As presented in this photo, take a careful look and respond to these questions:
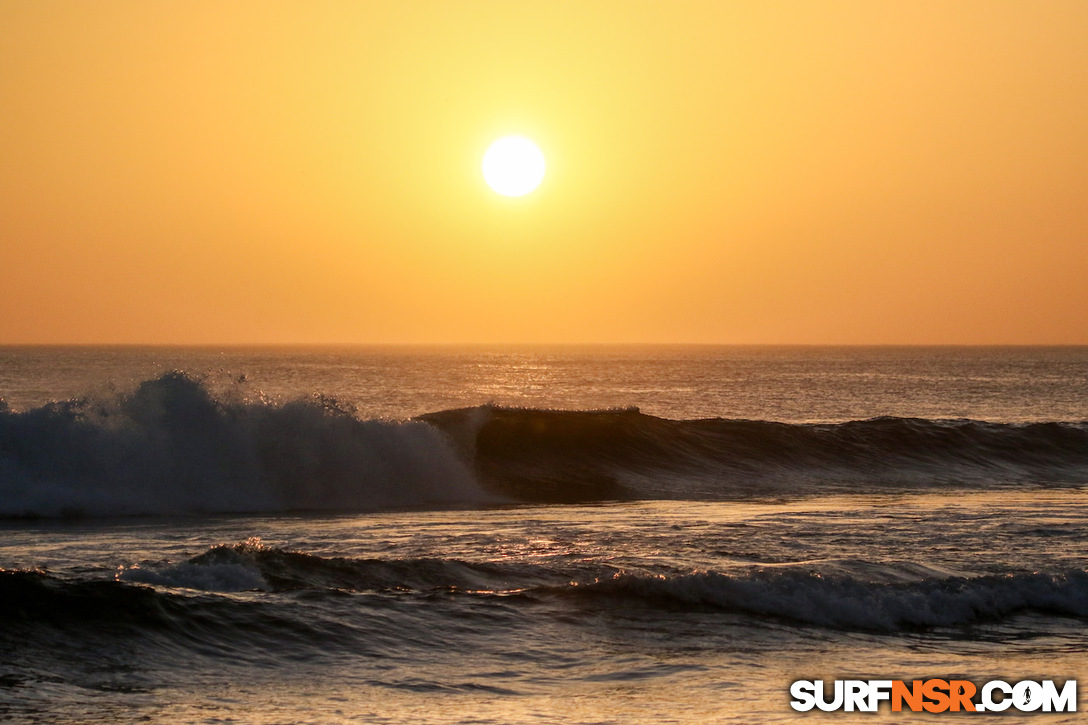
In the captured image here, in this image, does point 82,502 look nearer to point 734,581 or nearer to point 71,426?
point 71,426

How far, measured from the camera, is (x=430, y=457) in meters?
26.1

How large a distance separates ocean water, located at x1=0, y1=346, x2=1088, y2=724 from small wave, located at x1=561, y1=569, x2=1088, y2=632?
1.4 inches

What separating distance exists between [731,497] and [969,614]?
1253cm

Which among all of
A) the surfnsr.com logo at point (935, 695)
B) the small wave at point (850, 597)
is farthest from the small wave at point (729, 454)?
the surfnsr.com logo at point (935, 695)

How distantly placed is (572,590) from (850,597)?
3.20 m

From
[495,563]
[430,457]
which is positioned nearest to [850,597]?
[495,563]

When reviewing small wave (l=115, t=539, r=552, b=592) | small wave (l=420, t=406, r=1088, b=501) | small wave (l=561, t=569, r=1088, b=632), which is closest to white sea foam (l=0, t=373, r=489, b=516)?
small wave (l=420, t=406, r=1088, b=501)

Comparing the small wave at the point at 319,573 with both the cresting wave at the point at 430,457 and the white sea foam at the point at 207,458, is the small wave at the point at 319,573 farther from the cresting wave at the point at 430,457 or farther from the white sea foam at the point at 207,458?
the cresting wave at the point at 430,457

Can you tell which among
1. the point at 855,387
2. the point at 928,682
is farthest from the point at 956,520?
the point at 855,387

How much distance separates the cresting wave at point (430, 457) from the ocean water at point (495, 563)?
0.09 m

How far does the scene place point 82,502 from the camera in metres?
20.8

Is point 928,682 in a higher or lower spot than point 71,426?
lower

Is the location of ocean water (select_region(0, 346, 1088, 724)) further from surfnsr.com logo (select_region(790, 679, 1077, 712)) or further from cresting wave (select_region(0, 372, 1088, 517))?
surfnsr.com logo (select_region(790, 679, 1077, 712))

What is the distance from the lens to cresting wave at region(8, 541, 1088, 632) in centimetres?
1139
